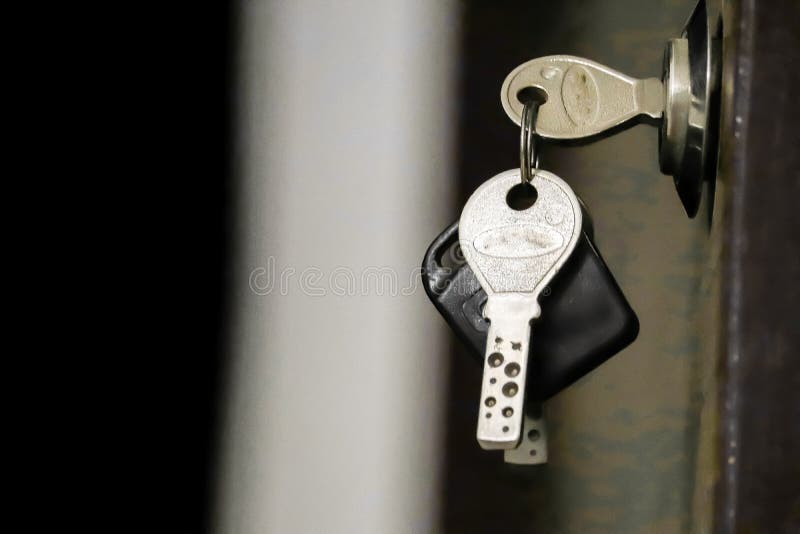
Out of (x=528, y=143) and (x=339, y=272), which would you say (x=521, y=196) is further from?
(x=339, y=272)

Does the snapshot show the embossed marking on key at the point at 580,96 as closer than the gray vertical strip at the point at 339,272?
Yes

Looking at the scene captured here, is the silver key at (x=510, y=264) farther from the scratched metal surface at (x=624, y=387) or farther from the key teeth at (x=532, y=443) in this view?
the scratched metal surface at (x=624, y=387)

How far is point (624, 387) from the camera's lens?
568 mm

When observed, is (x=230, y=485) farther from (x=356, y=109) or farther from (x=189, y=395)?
(x=356, y=109)

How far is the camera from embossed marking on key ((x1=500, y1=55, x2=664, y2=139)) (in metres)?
0.41

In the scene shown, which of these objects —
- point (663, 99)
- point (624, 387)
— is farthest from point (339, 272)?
point (663, 99)

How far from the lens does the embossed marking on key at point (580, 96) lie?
0.41 metres

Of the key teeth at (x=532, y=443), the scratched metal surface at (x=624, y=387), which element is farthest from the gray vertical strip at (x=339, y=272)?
the key teeth at (x=532, y=443)

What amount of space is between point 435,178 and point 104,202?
0.82 feet

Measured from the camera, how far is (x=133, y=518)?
66cm

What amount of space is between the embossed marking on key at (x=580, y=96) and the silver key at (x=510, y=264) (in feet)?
0.09

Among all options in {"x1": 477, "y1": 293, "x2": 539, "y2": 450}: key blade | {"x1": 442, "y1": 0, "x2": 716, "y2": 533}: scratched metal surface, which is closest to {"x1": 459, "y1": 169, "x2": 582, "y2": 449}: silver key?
{"x1": 477, "y1": 293, "x2": 539, "y2": 450}: key blade

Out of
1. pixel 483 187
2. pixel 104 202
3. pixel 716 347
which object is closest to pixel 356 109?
pixel 104 202

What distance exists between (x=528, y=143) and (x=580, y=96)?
4 cm
